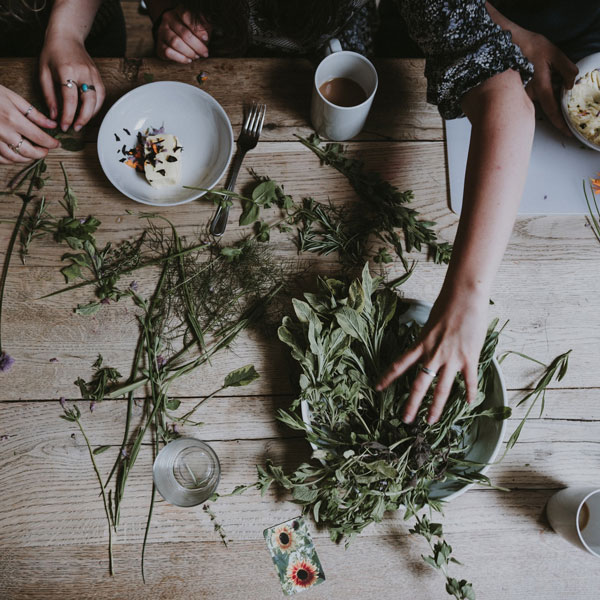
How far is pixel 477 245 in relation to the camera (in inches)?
28.6

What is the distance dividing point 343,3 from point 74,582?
1.17m

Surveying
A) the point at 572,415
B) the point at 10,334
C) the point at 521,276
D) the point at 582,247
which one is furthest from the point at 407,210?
the point at 10,334

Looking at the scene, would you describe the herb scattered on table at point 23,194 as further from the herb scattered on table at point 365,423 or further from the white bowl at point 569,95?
the white bowl at point 569,95

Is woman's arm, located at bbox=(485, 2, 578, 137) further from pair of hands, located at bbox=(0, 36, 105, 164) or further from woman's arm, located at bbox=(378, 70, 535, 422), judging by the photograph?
pair of hands, located at bbox=(0, 36, 105, 164)

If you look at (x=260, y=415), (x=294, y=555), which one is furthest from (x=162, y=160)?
(x=294, y=555)

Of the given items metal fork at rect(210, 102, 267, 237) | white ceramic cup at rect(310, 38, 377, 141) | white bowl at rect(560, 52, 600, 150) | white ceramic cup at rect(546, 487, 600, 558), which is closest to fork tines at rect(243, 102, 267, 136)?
metal fork at rect(210, 102, 267, 237)

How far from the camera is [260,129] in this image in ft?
3.01

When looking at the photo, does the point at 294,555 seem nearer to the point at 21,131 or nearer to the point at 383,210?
the point at 383,210

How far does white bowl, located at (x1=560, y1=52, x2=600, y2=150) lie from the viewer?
34.7 inches

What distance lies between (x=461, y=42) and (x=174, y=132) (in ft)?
1.85

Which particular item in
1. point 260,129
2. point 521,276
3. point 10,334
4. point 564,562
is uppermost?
point 260,129

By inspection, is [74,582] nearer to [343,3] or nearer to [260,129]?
[260,129]

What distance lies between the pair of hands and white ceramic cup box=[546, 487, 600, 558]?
1.17m

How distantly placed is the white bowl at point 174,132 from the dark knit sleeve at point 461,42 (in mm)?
392
